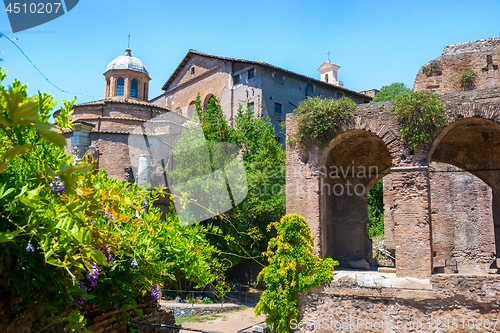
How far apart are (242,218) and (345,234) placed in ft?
16.4

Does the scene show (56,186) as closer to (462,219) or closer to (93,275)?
(93,275)

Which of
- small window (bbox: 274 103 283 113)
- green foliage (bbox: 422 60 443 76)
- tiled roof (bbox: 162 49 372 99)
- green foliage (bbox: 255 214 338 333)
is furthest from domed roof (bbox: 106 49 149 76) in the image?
green foliage (bbox: 255 214 338 333)

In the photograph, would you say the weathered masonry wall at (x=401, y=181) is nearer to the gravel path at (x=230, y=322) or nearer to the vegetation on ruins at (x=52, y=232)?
the gravel path at (x=230, y=322)

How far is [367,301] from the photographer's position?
31.2 ft

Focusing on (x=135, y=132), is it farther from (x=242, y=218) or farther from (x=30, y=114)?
(x=30, y=114)

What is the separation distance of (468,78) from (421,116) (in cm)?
865

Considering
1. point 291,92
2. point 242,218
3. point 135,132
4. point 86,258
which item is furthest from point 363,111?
point 135,132

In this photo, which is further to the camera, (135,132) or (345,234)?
(135,132)

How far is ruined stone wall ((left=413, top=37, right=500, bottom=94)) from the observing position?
1630 centimetres

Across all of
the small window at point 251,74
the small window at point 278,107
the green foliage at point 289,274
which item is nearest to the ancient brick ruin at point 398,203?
the green foliage at point 289,274

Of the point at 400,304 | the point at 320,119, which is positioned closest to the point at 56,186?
the point at 400,304

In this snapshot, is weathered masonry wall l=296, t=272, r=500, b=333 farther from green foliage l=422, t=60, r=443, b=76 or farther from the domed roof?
the domed roof

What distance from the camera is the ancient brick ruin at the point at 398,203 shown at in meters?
9.00

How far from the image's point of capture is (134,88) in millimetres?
32125
